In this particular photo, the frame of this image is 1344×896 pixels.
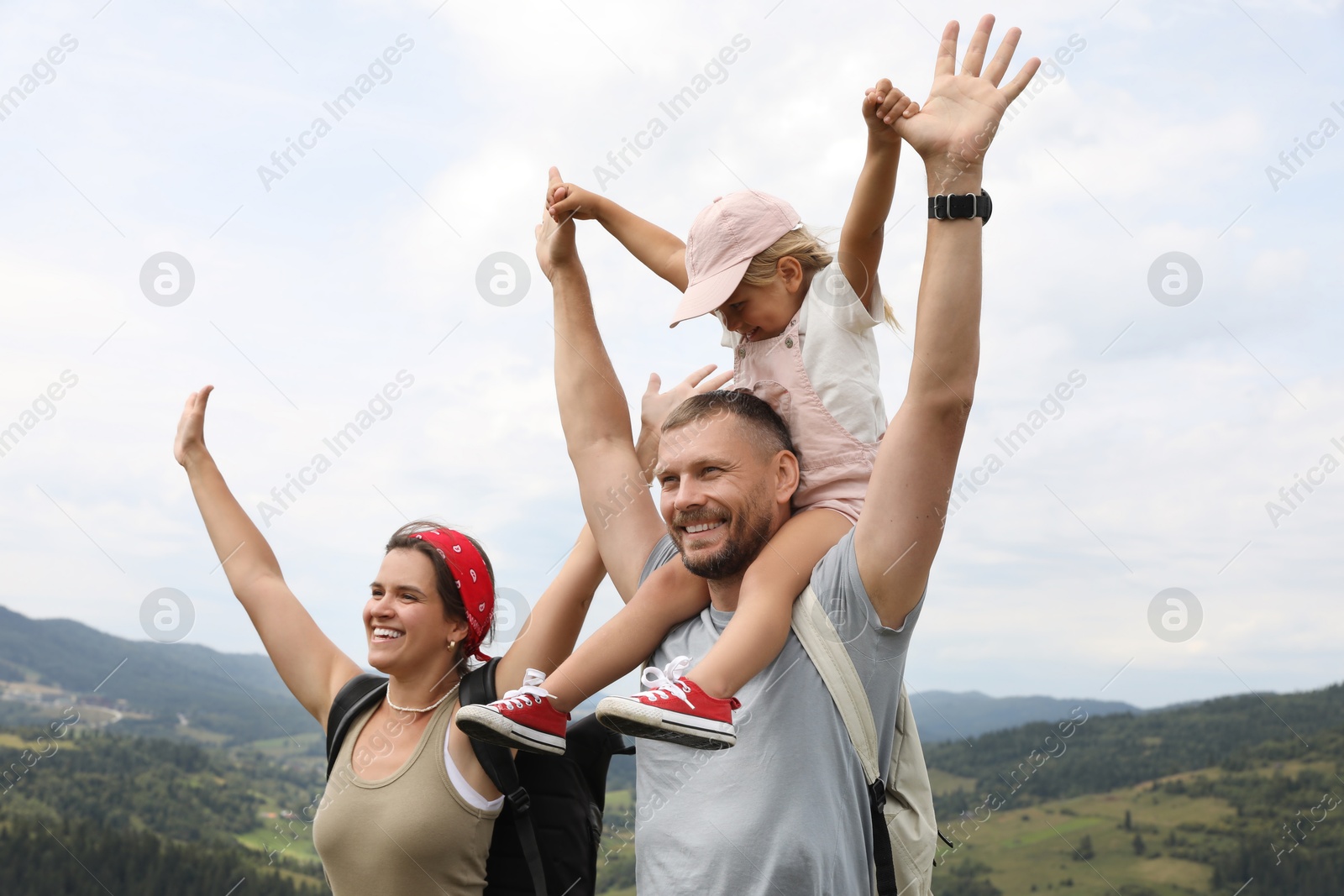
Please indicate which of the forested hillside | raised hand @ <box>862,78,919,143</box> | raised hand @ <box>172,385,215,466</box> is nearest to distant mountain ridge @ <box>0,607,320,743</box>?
the forested hillside

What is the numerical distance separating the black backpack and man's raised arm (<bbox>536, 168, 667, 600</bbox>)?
32.1 inches

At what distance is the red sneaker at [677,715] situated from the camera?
2.49 m

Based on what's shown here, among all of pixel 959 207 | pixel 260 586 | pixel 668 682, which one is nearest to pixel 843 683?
pixel 668 682

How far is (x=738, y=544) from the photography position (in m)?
2.95

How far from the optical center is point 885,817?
2.73 meters

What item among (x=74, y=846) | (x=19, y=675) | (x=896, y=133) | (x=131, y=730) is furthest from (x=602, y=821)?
(x=19, y=675)

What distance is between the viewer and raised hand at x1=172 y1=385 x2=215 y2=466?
183 inches

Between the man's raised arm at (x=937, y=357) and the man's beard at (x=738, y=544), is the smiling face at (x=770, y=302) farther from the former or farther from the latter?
the man's raised arm at (x=937, y=357)

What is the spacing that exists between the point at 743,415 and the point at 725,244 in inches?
24.2

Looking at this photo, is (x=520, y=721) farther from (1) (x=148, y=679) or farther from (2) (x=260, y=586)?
(1) (x=148, y=679)

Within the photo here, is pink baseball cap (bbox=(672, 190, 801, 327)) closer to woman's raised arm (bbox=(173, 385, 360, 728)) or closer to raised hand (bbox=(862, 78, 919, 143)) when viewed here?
raised hand (bbox=(862, 78, 919, 143))

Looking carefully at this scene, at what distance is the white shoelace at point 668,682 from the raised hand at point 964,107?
1.41 meters

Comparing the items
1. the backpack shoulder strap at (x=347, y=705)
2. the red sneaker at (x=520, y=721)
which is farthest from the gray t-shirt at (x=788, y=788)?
the backpack shoulder strap at (x=347, y=705)

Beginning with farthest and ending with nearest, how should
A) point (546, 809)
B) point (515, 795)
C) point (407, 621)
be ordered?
point (407, 621), point (546, 809), point (515, 795)
